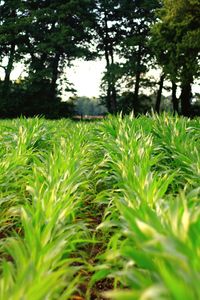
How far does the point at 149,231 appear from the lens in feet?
4.92

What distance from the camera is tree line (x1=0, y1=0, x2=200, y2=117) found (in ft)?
102

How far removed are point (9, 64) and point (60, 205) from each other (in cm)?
3116

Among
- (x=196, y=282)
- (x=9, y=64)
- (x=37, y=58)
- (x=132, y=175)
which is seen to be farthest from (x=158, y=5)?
(x=196, y=282)

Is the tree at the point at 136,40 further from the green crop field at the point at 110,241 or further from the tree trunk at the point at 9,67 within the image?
the green crop field at the point at 110,241

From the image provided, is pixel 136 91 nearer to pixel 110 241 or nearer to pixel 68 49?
pixel 68 49

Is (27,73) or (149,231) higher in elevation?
(27,73)

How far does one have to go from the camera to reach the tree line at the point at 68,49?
3117 centimetres

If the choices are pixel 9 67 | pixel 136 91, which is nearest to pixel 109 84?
pixel 136 91

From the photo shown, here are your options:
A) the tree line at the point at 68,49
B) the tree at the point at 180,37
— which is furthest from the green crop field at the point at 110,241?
Answer: the tree line at the point at 68,49

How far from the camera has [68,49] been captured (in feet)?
105

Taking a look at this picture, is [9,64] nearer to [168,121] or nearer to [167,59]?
[167,59]

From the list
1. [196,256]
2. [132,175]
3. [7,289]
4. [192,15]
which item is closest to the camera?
[196,256]

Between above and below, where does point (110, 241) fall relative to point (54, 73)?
below

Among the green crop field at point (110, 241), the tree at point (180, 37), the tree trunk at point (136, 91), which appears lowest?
the green crop field at point (110, 241)
